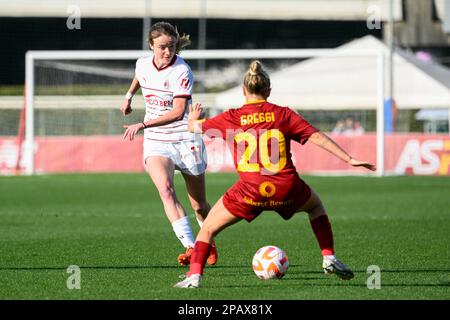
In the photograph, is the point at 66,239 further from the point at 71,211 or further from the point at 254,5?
the point at 254,5

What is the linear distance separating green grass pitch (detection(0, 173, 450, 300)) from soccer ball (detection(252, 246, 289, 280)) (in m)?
0.08

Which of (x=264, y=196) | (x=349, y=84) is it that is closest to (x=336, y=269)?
(x=264, y=196)

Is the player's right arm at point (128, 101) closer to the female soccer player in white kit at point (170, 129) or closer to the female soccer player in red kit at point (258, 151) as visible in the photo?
the female soccer player in white kit at point (170, 129)

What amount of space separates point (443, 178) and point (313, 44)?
1048 inches

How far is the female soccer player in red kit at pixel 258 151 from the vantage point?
27.1ft

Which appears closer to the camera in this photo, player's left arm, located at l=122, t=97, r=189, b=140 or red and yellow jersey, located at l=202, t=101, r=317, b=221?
red and yellow jersey, located at l=202, t=101, r=317, b=221

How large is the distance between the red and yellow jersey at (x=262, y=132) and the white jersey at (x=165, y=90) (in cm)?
186

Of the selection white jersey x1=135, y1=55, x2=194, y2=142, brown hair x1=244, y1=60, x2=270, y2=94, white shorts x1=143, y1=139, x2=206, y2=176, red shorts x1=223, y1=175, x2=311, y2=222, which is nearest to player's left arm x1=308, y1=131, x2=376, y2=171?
red shorts x1=223, y1=175, x2=311, y2=222

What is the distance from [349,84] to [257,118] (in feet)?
93.4

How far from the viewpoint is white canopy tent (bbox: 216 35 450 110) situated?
116 feet

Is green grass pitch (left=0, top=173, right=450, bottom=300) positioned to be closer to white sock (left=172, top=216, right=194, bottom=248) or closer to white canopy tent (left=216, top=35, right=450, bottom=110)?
white sock (left=172, top=216, right=194, bottom=248)

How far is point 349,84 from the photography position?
36344mm

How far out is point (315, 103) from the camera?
3550 cm

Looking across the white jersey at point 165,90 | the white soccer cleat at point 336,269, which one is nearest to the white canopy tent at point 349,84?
the white jersey at point 165,90
